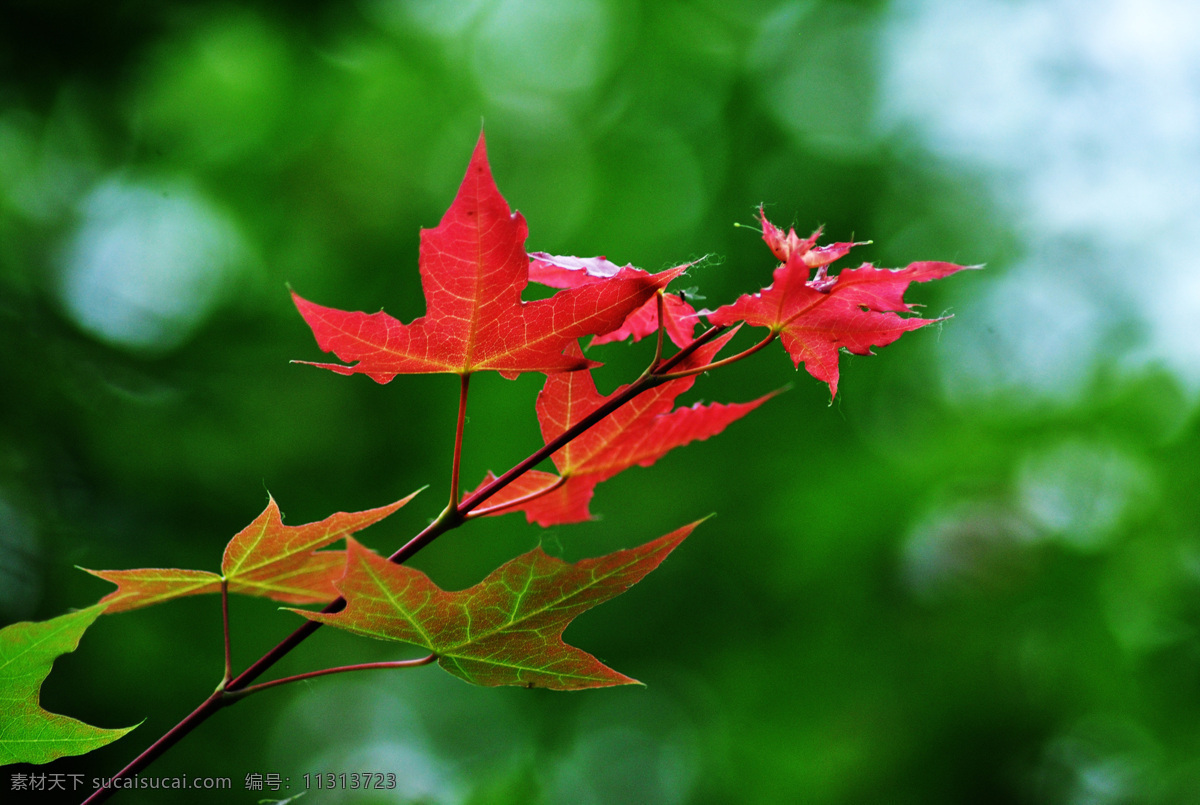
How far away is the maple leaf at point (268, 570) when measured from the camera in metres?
0.67

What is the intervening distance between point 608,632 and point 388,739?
1.20 m

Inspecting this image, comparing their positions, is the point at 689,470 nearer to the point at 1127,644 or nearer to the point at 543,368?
the point at 1127,644

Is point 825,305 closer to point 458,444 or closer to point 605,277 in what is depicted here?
point 605,277

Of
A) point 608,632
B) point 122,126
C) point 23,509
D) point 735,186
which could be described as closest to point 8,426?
point 23,509

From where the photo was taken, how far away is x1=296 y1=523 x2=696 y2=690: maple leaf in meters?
0.58

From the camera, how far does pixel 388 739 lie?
384cm

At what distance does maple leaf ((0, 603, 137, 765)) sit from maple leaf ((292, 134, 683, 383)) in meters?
0.28

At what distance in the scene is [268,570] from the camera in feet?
2.40

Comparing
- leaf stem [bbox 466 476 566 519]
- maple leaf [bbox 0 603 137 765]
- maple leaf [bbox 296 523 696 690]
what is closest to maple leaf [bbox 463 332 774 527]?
leaf stem [bbox 466 476 566 519]

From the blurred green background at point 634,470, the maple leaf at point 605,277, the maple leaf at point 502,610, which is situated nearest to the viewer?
the maple leaf at point 502,610

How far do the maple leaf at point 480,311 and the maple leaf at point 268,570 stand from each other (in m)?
0.14

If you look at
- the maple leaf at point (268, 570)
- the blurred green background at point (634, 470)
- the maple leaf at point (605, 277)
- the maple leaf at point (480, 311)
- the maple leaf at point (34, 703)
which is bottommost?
the maple leaf at point (34, 703)

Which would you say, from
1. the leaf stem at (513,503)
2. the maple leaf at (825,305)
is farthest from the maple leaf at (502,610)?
the maple leaf at (825,305)

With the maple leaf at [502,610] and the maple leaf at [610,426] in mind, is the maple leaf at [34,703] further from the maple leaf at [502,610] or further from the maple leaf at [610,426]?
the maple leaf at [610,426]
